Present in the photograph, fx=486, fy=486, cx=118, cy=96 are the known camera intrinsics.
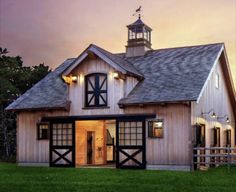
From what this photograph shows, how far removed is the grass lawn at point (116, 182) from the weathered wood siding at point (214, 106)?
4.37 metres

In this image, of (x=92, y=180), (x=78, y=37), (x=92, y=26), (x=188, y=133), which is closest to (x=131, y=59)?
(x=92, y=26)

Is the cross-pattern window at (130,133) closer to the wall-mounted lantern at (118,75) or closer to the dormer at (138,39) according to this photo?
the wall-mounted lantern at (118,75)

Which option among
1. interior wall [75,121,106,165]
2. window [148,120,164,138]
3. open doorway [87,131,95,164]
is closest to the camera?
window [148,120,164,138]

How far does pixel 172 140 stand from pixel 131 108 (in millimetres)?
2649

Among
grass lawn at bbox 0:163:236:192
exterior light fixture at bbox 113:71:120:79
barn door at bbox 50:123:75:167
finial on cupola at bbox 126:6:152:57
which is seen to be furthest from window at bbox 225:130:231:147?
barn door at bbox 50:123:75:167

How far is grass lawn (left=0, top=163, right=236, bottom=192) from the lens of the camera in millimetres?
15242

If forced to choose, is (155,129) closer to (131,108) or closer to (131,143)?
(131,143)

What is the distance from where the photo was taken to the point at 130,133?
2339 centimetres

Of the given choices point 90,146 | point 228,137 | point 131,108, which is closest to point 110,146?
point 90,146

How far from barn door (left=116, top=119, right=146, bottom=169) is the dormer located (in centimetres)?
642

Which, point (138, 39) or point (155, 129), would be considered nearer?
→ point (155, 129)

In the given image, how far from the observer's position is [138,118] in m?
23.2

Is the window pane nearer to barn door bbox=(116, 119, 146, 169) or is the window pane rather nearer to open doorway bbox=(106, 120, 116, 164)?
barn door bbox=(116, 119, 146, 169)

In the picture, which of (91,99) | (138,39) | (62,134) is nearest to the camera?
(91,99)
